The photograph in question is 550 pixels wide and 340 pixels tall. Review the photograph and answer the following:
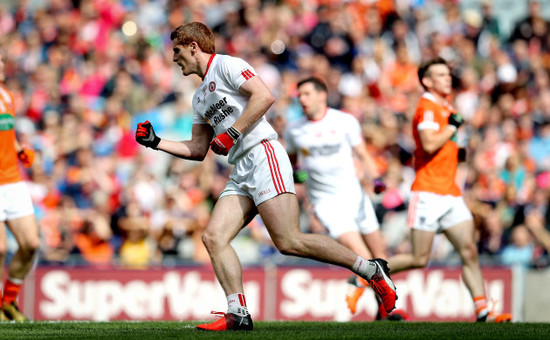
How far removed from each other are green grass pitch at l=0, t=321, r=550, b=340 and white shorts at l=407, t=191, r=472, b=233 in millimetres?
1271

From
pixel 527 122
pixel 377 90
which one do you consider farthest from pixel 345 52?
pixel 527 122

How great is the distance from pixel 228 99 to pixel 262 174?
0.67 meters

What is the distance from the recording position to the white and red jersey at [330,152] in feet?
35.3

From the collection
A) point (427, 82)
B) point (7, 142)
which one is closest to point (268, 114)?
point (427, 82)

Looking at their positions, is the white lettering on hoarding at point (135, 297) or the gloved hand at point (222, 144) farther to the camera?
the white lettering on hoarding at point (135, 297)

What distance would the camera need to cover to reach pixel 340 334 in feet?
24.9

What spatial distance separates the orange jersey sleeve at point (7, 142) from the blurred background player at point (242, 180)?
2.50 metres

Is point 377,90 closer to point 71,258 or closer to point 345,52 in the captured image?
point 345,52

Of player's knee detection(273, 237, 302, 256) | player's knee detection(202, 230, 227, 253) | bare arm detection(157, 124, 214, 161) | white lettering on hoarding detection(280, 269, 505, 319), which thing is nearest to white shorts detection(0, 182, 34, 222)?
bare arm detection(157, 124, 214, 161)

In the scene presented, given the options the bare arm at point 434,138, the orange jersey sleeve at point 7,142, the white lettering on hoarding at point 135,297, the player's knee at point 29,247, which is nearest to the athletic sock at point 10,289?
the player's knee at point 29,247

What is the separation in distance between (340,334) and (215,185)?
826cm

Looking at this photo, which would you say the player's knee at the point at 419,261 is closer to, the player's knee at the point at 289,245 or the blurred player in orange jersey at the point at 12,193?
the player's knee at the point at 289,245

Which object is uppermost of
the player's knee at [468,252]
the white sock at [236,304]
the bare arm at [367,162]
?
the bare arm at [367,162]

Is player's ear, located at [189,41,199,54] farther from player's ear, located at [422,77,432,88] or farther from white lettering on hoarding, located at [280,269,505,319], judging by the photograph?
white lettering on hoarding, located at [280,269,505,319]
